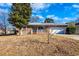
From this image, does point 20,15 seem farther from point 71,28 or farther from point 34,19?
point 71,28

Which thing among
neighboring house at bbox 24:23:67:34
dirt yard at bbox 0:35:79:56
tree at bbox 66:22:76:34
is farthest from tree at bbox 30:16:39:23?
tree at bbox 66:22:76:34

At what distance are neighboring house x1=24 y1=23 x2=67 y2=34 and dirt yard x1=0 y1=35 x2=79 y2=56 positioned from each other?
116 millimetres

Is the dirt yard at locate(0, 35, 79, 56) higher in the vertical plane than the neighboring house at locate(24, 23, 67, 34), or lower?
lower

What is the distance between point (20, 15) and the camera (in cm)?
741

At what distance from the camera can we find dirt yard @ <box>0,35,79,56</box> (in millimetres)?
7309

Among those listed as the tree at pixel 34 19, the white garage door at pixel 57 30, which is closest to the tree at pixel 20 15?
the tree at pixel 34 19

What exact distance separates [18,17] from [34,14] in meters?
0.37

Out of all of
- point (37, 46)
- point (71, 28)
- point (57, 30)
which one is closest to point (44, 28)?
point (57, 30)

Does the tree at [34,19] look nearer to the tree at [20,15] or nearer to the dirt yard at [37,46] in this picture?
the tree at [20,15]

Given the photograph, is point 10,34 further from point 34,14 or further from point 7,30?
point 34,14

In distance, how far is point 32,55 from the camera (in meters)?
7.27

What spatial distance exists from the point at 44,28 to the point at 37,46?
442 mm

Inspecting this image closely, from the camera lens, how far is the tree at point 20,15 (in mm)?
7324

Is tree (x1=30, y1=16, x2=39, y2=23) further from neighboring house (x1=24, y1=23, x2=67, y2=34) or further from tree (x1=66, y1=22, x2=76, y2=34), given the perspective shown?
tree (x1=66, y1=22, x2=76, y2=34)
